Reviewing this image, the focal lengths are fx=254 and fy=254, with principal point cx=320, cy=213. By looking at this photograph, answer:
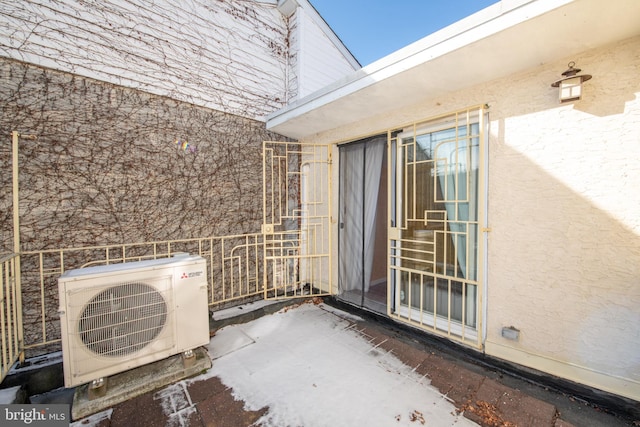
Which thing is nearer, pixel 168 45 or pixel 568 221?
pixel 568 221

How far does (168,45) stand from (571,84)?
4.24 meters

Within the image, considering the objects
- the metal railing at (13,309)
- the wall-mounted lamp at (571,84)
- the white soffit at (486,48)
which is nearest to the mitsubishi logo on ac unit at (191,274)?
the metal railing at (13,309)

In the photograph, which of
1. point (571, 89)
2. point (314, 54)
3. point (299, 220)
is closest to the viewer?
point (571, 89)

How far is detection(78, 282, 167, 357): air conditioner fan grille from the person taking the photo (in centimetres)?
192

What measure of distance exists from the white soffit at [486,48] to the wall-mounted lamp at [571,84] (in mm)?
179

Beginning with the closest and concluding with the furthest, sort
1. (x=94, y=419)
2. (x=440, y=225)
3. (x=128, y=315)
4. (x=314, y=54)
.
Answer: (x=94, y=419) → (x=128, y=315) → (x=440, y=225) → (x=314, y=54)

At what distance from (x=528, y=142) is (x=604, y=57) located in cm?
71

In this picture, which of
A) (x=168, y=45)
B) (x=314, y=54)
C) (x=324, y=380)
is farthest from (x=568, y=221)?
(x=168, y=45)

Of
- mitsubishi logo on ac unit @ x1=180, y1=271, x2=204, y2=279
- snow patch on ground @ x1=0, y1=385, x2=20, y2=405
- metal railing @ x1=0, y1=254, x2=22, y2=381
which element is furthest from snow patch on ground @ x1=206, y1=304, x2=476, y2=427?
metal railing @ x1=0, y1=254, x2=22, y2=381

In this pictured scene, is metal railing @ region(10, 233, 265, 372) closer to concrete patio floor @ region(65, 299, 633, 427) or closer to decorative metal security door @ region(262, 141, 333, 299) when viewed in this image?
decorative metal security door @ region(262, 141, 333, 299)

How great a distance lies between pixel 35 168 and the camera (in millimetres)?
2453

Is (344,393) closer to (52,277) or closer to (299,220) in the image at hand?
(299,220)

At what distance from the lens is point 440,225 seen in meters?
2.83

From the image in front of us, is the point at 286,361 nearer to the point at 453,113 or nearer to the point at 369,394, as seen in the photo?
the point at 369,394
